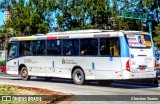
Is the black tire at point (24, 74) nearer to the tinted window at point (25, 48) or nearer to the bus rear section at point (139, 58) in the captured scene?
the tinted window at point (25, 48)

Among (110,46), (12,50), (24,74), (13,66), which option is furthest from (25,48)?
(110,46)

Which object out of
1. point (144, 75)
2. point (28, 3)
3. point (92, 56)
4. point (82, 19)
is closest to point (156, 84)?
point (144, 75)

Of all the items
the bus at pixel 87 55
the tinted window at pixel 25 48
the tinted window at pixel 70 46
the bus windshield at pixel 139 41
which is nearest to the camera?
the bus at pixel 87 55

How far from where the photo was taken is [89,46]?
22438 mm

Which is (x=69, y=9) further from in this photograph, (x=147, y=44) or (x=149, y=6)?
(x=147, y=44)

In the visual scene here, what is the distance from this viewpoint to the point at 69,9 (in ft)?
172

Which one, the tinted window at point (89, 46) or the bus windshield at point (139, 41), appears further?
the tinted window at point (89, 46)

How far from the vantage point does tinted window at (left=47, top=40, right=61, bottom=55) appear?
80.5 feet

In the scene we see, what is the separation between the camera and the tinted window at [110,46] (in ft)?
67.8

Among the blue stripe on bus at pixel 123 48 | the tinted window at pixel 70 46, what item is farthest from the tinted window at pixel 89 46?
the blue stripe on bus at pixel 123 48

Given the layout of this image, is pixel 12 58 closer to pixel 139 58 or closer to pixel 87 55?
pixel 87 55

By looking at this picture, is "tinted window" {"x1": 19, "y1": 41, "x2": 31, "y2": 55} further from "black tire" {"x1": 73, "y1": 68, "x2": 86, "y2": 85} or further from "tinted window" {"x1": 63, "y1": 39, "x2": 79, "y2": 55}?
"black tire" {"x1": 73, "y1": 68, "x2": 86, "y2": 85}

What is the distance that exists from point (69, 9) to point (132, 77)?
33.1 metres

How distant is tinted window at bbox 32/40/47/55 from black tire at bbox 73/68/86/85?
3150 millimetres
